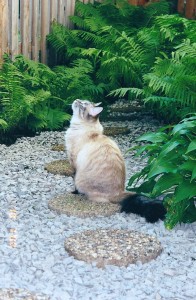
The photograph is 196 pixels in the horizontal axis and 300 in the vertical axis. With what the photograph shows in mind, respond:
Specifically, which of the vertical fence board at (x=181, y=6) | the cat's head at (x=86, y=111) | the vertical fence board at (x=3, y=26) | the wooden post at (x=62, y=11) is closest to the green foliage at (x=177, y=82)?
the cat's head at (x=86, y=111)

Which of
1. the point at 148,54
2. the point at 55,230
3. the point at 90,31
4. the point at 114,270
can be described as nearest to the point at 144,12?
the point at 90,31

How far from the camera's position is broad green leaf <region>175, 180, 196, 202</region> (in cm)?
483

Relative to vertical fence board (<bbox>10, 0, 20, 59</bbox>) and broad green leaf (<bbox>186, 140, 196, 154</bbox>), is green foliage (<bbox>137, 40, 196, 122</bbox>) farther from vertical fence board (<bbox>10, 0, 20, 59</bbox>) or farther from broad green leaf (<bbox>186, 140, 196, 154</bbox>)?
broad green leaf (<bbox>186, 140, 196, 154</bbox>)

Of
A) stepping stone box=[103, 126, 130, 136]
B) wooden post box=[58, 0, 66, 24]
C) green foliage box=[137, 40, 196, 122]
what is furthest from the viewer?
wooden post box=[58, 0, 66, 24]

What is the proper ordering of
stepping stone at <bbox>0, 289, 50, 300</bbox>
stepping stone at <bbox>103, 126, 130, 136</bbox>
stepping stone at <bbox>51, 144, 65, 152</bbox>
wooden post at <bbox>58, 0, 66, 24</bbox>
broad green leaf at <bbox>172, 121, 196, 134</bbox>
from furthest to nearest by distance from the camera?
wooden post at <bbox>58, 0, 66, 24</bbox> < stepping stone at <bbox>103, 126, 130, 136</bbox> < stepping stone at <bbox>51, 144, 65, 152</bbox> < broad green leaf at <bbox>172, 121, 196, 134</bbox> < stepping stone at <bbox>0, 289, 50, 300</bbox>

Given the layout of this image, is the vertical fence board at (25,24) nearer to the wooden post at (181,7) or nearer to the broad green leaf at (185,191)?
the wooden post at (181,7)

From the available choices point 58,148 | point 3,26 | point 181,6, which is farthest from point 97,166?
point 181,6

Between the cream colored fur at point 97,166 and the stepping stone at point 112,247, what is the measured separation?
2.32 ft

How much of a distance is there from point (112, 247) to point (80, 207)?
939 millimetres

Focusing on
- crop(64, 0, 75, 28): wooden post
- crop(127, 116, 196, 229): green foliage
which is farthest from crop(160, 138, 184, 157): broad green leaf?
crop(64, 0, 75, 28): wooden post

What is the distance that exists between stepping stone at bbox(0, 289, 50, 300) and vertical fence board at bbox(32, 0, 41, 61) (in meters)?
5.85

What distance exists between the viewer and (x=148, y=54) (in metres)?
8.67

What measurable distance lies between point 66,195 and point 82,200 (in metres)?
0.21

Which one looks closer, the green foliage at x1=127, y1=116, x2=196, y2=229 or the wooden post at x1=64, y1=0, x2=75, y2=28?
the green foliage at x1=127, y1=116, x2=196, y2=229
